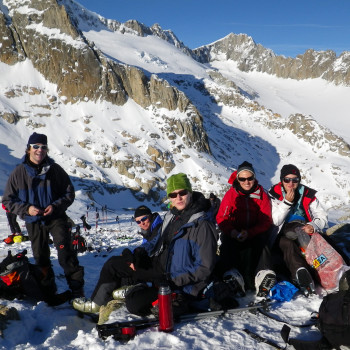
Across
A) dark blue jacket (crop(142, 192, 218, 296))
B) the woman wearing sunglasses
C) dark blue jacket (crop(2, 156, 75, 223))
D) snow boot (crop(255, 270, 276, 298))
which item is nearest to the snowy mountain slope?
snow boot (crop(255, 270, 276, 298))

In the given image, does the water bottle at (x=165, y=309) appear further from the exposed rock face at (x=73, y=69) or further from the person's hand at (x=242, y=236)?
the exposed rock face at (x=73, y=69)

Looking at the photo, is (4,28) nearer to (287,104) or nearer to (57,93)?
(57,93)

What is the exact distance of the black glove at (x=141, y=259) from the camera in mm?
4660

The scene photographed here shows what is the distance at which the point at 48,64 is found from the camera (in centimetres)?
6662

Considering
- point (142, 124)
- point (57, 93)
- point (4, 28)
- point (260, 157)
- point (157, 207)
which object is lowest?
point (157, 207)

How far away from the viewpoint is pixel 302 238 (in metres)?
5.10

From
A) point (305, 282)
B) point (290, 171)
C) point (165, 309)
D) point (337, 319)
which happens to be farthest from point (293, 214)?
point (165, 309)

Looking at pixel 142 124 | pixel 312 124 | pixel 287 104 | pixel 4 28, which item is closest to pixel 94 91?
pixel 142 124

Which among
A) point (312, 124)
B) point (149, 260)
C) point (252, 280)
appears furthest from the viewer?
point (312, 124)

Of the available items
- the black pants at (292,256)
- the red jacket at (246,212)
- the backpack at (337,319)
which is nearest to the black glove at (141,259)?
the red jacket at (246,212)

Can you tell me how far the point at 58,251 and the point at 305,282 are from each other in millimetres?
4085

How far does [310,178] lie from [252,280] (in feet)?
301

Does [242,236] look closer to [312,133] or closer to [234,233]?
[234,233]

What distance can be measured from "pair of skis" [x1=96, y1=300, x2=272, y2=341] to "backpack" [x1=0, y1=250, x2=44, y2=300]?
2.07m
